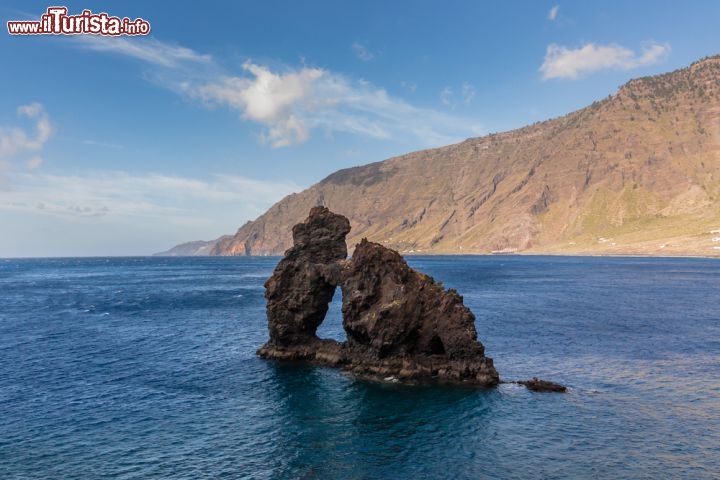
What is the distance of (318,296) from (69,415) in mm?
30994

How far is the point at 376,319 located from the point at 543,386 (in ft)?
59.8

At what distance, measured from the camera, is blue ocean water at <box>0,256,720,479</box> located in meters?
36.0

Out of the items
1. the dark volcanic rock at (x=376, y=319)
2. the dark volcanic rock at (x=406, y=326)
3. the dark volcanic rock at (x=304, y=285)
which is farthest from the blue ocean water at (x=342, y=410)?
the dark volcanic rock at (x=304, y=285)

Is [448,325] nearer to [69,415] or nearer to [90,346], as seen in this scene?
[69,415]

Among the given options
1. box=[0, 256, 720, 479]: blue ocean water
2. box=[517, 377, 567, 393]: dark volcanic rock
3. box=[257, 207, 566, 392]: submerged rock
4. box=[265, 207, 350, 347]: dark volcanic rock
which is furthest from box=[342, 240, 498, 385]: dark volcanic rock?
box=[265, 207, 350, 347]: dark volcanic rock

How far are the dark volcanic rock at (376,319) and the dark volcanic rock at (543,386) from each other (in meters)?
3.36

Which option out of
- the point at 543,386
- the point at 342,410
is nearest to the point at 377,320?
the point at 342,410

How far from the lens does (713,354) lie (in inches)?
2552

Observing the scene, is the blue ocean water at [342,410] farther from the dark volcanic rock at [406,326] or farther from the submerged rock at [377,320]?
the dark volcanic rock at [406,326]

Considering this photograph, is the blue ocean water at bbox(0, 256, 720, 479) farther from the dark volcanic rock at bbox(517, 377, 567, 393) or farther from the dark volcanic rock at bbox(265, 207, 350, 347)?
the dark volcanic rock at bbox(265, 207, 350, 347)

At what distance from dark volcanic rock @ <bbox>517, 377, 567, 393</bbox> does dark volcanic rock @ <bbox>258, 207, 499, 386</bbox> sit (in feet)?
11.0

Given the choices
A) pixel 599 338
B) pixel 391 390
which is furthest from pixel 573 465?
pixel 599 338

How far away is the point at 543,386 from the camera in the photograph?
51719mm

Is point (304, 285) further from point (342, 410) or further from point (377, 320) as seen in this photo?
point (342, 410)
